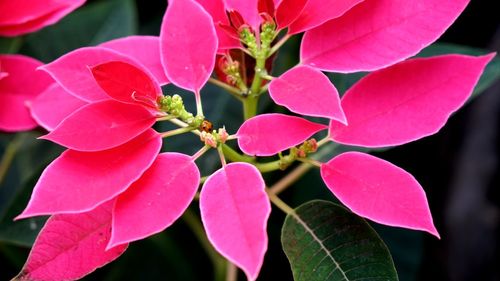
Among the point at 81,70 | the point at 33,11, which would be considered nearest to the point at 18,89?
the point at 33,11

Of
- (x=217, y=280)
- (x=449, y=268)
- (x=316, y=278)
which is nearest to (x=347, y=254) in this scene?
(x=316, y=278)

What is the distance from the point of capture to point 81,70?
0.59 metres

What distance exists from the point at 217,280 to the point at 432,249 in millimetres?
429

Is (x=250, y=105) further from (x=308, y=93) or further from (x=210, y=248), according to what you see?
(x=210, y=248)

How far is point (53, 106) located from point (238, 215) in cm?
25

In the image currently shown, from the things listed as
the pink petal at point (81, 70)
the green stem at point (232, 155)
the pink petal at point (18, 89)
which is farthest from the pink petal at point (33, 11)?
the green stem at point (232, 155)

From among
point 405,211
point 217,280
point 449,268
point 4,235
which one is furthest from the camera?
point 449,268

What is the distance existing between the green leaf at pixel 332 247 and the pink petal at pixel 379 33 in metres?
0.13

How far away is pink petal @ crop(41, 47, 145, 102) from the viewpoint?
584 millimetres

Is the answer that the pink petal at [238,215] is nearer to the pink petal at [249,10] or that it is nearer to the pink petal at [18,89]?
the pink petal at [249,10]

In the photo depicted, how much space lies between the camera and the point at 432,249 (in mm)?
1152

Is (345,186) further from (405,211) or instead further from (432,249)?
(432,249)

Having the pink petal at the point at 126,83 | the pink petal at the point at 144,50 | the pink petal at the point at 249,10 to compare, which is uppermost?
the pink petal at the point at 249,10

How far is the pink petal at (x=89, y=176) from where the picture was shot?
505 mm
